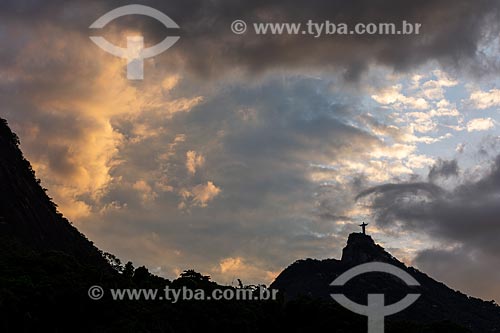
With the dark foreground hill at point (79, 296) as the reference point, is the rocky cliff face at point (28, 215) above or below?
above

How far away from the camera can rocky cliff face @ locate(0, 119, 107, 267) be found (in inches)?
3748

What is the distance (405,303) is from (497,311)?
49.3 m

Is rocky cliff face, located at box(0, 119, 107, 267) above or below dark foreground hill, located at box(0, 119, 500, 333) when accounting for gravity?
above

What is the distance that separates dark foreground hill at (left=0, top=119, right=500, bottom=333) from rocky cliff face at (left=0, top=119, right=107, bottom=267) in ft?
0.66

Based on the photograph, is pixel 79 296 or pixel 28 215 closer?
pixel 79 296

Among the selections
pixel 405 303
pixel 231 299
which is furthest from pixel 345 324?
pixel 405 303

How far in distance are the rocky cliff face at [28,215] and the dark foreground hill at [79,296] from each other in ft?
0.66

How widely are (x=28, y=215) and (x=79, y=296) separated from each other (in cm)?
4006

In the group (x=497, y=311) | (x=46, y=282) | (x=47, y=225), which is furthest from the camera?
(x=497, y=311)

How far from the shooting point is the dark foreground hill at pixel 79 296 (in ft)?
200

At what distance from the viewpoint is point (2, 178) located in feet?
325

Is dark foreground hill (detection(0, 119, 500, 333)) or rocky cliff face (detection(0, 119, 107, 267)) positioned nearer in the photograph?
dark foreground hill (detection(0, 119, 500, 333))

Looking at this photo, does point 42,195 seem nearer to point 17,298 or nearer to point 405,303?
point 17,298

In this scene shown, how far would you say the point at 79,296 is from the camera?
6438cm
